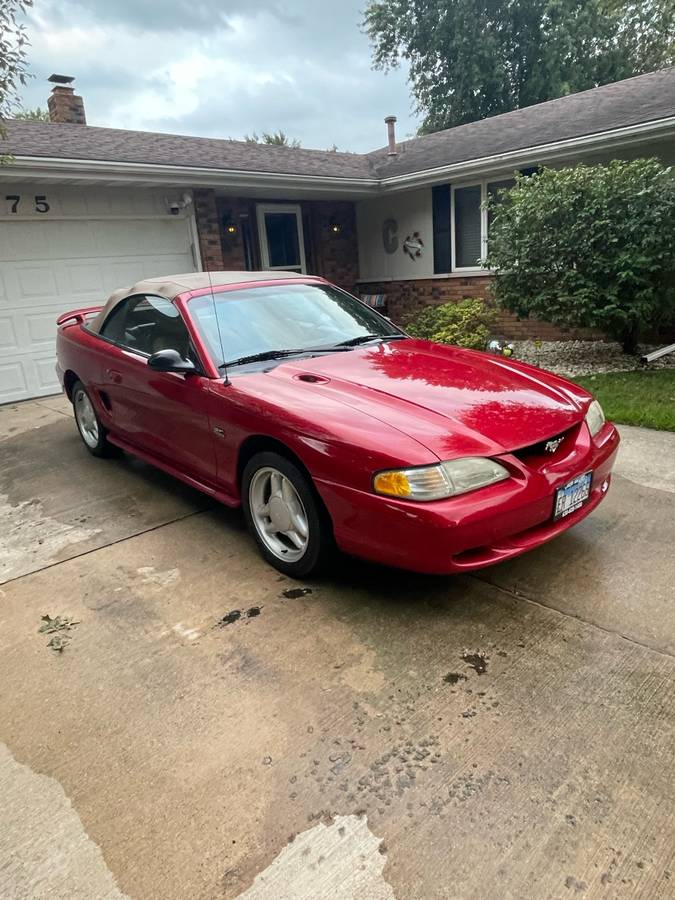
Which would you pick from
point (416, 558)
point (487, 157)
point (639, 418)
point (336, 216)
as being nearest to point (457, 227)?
point (487, 157)

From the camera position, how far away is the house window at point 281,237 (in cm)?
1166

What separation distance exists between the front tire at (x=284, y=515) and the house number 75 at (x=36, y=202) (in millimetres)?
6468

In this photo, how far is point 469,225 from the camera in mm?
10633

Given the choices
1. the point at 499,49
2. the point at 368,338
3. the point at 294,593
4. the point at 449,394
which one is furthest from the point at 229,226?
the point at 499,49

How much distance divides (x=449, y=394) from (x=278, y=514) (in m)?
1.04

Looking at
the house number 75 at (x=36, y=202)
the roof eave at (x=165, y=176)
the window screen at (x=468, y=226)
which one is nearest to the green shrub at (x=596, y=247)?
the window screen at (x=468, y=226)

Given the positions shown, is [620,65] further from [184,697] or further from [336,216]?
[184,697]

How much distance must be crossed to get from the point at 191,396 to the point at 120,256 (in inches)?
246

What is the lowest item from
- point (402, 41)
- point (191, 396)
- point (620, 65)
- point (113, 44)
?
point (191, 396)

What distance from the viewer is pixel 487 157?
9.48m

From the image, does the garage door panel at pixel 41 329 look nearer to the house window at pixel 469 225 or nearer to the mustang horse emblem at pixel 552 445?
the house window at pixel 469 225

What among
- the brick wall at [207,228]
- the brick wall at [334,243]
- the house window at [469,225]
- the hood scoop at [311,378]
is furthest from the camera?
the brick wall at [334,243]

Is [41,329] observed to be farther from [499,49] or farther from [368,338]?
[499,49]

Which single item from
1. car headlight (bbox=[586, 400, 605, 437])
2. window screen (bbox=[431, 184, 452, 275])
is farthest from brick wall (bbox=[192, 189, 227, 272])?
car headlight (bbox=[586, 400, 605, 437])
